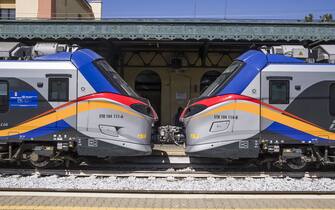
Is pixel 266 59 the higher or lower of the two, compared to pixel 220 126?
higher

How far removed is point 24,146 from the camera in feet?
37.8

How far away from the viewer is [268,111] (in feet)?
36.5

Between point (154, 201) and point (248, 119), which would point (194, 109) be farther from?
point (154, 201)

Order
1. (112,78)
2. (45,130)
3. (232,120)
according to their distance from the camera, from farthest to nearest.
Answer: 1. (112,78)
2. (45,130)
3. (232,120)

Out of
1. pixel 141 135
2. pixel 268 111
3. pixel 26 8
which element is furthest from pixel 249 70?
pixel 26 8

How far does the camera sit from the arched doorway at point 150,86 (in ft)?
74.9

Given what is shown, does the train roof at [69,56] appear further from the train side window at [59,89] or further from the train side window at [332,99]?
the train side window at [332,99]

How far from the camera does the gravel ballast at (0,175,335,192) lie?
1003 centimetres

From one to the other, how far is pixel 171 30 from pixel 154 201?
9134 millimetres

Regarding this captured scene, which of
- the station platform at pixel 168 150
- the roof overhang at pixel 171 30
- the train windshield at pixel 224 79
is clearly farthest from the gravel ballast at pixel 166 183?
the roof overhang at pixel 171 30

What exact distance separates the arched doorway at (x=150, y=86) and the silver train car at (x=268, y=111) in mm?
11689

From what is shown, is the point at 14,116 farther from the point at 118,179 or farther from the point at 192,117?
the point at 192,117

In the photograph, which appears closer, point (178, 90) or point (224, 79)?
point (224, 79)

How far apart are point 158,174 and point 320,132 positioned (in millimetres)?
4050
